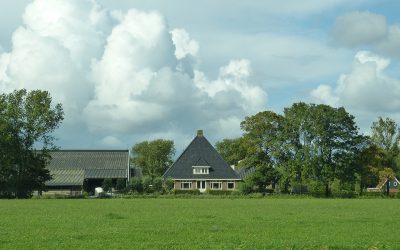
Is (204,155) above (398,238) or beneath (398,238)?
above

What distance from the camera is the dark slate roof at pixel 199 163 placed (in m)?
102

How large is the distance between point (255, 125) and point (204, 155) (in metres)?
12.9

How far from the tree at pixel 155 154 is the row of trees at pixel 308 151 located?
66199mm

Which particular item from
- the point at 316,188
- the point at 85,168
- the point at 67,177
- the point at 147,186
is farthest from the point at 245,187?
the point at 85,168

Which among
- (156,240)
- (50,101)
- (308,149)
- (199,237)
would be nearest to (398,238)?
(199,237)

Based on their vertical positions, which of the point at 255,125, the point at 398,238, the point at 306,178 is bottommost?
the point at 398,238

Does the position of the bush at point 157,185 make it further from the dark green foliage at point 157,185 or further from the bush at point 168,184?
the bush at point 168,184

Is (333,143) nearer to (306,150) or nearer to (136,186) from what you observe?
(306,150)

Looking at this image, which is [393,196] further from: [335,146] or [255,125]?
[255,125]

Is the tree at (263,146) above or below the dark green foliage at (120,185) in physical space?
above

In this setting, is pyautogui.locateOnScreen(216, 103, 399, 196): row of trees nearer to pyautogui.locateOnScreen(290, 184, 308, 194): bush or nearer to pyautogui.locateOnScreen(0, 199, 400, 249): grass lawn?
pyautogui.locateOnScreen(290, 184, 308, 194): bush

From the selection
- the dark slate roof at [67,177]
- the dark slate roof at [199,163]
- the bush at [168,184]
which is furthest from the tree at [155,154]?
the bush at [168,184]

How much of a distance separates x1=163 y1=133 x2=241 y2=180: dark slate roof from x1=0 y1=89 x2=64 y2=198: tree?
87.1 ft

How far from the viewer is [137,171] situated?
133875mm
